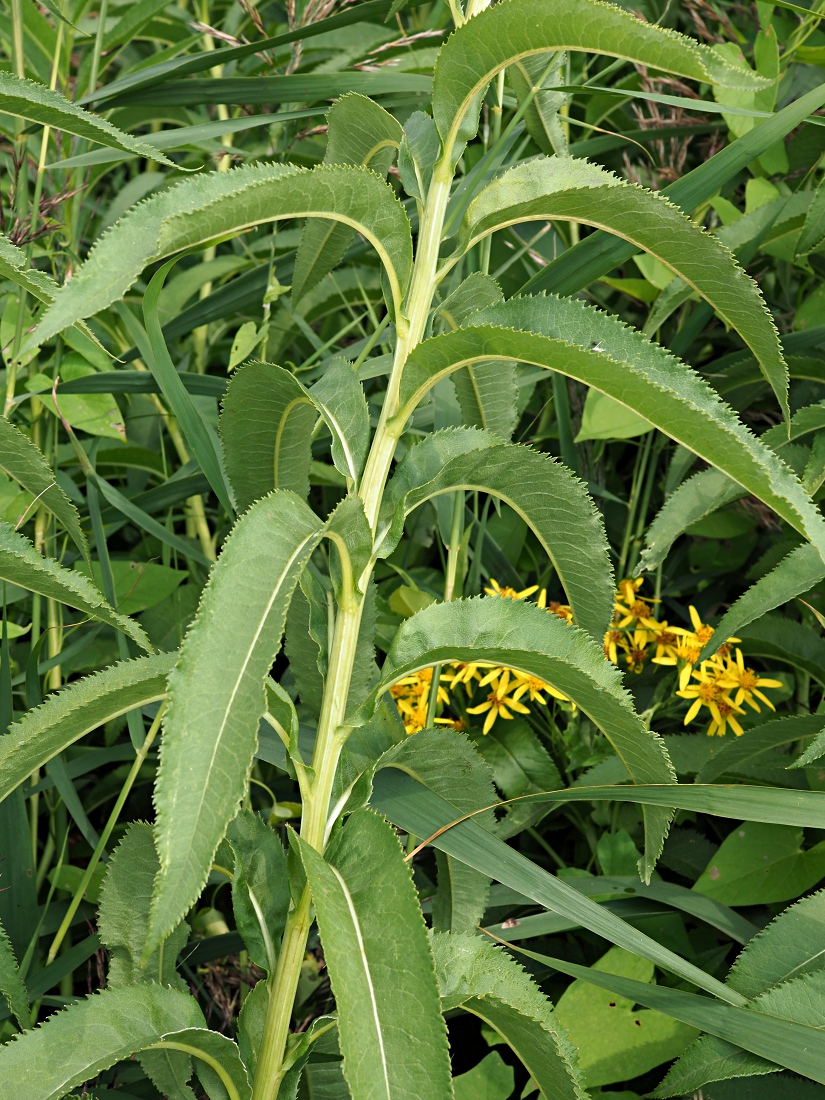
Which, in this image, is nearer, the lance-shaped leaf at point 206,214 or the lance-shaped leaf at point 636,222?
the lance-shaped leaf at point 206,214

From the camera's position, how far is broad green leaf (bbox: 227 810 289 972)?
0.65 m

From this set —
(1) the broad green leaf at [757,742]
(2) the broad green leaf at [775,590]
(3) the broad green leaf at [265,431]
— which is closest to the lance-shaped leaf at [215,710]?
(3) the broad green leaf at [265,431]

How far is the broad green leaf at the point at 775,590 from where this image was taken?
859 millimetres

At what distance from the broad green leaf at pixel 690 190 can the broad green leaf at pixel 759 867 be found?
22.9 inches

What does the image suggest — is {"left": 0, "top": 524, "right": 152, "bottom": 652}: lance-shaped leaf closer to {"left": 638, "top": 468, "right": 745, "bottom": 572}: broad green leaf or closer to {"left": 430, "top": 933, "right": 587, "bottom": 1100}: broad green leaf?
{"left": 430, "top": 933, "right": 587, "bottom": 1100}: broad green leaf

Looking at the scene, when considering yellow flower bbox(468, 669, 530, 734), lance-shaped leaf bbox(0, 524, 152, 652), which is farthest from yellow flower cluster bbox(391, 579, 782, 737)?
lance-shaped leaf bbox(0, 524, 152, 652)

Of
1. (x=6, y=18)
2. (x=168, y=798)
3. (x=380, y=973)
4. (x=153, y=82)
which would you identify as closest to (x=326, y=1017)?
(x=380, y=973)

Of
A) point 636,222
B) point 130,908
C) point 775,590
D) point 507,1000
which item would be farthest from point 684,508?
point 130,908

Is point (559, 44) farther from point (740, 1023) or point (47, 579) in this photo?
point (740, 1023)

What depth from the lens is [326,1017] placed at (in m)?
0.63

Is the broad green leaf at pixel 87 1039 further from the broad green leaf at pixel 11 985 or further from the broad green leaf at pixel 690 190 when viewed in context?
the broad green leaf at pixel 690 190

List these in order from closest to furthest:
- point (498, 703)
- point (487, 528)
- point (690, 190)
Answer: point (690, 190), point (498, 703), point (487, 528)

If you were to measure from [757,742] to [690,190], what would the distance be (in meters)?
0.56

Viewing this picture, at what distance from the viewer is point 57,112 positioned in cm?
64
